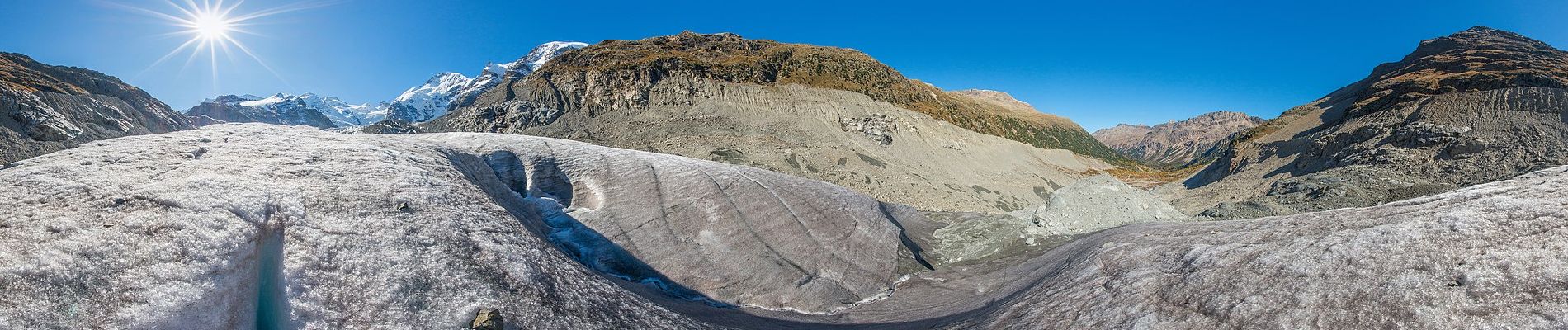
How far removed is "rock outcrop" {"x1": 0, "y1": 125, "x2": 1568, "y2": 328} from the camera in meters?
3.42

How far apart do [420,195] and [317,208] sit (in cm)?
89

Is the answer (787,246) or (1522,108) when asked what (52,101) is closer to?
(787,246)

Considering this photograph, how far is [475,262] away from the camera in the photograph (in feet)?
15.4

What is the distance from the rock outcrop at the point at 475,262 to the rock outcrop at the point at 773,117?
606 inches

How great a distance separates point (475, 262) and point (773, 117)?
101 ft

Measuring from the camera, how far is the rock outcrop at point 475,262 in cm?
342

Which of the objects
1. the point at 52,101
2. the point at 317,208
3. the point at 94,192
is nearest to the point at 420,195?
the point at 317,208

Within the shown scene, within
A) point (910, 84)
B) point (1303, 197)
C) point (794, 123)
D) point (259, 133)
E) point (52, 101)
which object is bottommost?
point (1303, 197)

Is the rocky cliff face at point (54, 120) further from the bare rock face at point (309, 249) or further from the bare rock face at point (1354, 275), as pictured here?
the bare rock face at point (1354, 275)

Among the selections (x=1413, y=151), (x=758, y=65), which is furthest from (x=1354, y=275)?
(x=758, y=65)

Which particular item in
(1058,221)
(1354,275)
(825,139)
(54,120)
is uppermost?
(825,139)

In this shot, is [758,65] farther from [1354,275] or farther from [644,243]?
[1354,275]

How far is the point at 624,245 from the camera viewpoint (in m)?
8.88

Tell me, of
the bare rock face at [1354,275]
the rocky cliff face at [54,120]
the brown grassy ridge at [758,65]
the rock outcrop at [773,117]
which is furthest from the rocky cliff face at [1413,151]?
the rocky cliff face at [54,120]
